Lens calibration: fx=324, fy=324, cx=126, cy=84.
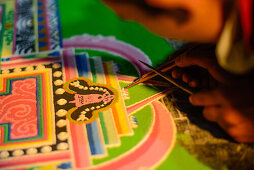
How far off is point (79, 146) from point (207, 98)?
1.09 feet

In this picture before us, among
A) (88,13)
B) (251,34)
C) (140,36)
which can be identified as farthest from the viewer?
(88,13)

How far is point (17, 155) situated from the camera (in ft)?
2.54

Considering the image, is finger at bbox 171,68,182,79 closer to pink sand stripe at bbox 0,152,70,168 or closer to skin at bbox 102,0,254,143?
skin at bbox 102,0,254,143

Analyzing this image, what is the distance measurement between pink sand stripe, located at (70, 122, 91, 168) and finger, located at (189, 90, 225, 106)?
29cm

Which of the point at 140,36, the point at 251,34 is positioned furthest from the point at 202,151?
the point at 140,36

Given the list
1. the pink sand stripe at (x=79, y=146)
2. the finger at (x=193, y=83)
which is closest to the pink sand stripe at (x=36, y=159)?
the pink sand stripe at (x=79, y=146)

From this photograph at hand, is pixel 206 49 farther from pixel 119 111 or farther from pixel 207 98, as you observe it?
pixel 119 111

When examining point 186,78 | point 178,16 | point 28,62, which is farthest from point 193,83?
point 28,62

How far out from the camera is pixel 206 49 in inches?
34.3

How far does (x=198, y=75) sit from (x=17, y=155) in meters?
0.53

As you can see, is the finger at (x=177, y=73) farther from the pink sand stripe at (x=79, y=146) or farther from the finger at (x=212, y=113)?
the pink sand stripe at (x=79, y=146)

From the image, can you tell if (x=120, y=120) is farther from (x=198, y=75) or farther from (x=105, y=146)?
(x=198, y=75)

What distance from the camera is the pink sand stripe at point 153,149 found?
2.46 ft

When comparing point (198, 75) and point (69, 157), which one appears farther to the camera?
point (198, 75)
